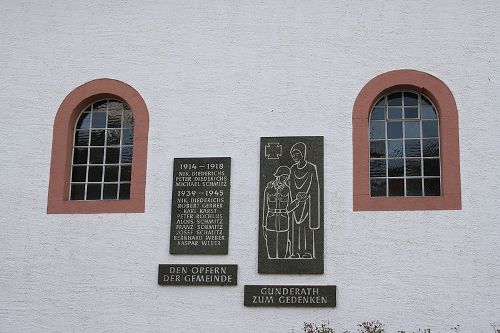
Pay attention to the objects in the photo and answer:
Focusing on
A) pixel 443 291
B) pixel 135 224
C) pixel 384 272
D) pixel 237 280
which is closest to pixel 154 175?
pixel 135 224

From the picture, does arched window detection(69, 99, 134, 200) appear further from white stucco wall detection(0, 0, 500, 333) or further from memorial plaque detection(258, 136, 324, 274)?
memorial plaque detection(258, 136, 324, 274)

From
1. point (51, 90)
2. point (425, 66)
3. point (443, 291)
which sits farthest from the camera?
point (51, 90)

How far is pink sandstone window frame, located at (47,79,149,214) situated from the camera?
1081 cm

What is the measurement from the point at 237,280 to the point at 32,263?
114 inches

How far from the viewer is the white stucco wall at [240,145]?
10.1 meters

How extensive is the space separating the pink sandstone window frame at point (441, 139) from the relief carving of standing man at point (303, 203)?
0.54m

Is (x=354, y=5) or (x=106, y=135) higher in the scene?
(x=354, y=5)

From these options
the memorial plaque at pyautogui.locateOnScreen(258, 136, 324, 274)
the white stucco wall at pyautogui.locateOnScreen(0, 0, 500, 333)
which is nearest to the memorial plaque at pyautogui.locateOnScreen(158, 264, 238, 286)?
the white stucco wall at pyautogui.locateOnScreen(0, 0, 500, 333)

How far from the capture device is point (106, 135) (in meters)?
11.3

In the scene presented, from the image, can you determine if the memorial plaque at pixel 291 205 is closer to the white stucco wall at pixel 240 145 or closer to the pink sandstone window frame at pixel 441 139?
the white stucco wall at pixel 240 145

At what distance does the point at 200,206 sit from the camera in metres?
10.6

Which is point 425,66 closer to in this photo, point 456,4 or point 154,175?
point 456,4

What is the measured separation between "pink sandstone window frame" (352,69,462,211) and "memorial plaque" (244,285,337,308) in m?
1.20

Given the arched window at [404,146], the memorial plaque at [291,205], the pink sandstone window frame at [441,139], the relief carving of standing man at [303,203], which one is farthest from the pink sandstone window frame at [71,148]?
the arched window at [404,146]
